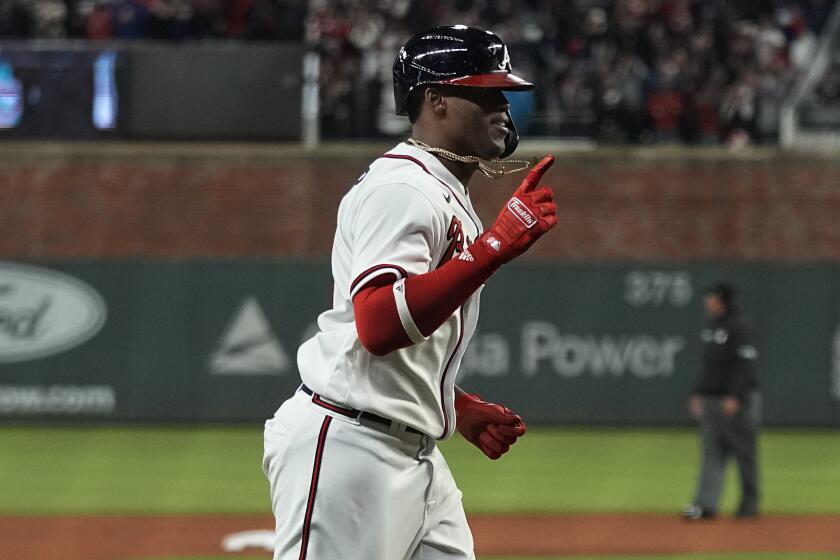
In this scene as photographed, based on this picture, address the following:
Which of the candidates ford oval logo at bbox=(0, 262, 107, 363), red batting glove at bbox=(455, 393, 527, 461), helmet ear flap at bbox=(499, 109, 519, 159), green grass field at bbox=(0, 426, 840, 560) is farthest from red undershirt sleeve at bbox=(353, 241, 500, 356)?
ford oval logo at bbox=(0, 262, 107, 363)

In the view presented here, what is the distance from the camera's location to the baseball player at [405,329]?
11.7 ft

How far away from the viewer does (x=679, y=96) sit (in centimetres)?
1864

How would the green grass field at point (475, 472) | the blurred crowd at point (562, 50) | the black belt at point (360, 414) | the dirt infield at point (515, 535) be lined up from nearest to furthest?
1. the black belt at point (360, 414)
2. the dirt infield at point (515, 535)
3. the green grass field at point (475, 472)
4. the blurred crowd at point (562, 50)

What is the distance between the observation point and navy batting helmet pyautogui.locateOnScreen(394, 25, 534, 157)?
3.85 meters

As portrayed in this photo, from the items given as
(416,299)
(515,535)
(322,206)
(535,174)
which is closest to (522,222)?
(535,174)

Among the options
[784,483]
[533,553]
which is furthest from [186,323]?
[533,553]

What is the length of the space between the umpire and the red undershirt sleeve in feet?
24.8

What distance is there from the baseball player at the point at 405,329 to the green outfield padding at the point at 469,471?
7.53 metres

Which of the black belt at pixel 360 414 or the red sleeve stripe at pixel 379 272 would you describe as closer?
the red sleeve stripe at pixel 379 272

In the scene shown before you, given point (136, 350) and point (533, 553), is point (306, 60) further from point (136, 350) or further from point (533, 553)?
point (533, 553)

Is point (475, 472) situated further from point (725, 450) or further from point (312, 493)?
point (312, 493)

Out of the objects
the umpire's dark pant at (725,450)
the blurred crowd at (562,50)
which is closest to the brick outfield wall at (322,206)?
the blurred crowd at (562,50)

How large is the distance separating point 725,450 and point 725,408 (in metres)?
0.35

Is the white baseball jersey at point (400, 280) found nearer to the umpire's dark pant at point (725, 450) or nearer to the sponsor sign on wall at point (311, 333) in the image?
the umpire's dark pant at point (725, 450)
